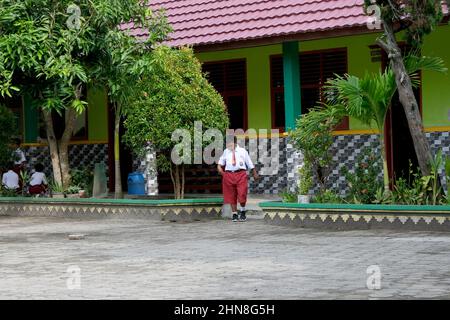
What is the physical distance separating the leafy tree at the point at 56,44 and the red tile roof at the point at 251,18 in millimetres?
1634

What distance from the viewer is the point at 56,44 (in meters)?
18.6

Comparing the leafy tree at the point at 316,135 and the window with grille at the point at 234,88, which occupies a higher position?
the window with grille at the point at 234,88

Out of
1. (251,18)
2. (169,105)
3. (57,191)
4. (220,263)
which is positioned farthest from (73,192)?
(220,263)

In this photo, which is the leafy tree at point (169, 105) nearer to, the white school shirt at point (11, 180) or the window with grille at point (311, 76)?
the window with grille at point (311, 76)

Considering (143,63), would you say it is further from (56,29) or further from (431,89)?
(431,89)

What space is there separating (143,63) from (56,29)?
6.02ft

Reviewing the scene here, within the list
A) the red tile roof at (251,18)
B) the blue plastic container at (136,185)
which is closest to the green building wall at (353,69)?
the red tile roof at (251,18)

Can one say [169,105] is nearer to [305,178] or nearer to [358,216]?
[305,178]

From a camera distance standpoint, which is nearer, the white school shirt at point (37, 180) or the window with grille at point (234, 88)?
the white school shirt at point (37, 180)

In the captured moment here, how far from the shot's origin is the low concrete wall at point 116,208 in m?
18.5

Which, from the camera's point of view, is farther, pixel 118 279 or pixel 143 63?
pixel 143 63

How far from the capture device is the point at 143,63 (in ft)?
60.9
